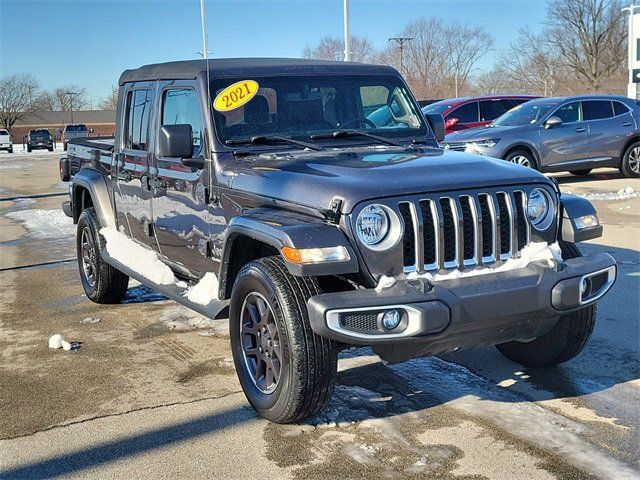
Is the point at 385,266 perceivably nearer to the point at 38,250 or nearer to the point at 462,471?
the point at 462,471

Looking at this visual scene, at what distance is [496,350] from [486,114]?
11963 millimetres

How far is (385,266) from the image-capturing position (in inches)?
141

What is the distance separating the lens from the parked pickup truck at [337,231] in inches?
137

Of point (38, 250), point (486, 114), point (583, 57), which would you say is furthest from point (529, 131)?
point (583, 57)

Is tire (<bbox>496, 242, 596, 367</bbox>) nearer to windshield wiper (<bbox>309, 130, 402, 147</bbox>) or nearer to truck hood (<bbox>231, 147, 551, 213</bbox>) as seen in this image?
truck hood (<bbox>231, 147, 551, 213</bbox>)

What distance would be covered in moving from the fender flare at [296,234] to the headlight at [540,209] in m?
1.08

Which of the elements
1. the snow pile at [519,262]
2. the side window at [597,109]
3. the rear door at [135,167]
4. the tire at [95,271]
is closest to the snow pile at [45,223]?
the tire at [95,271]

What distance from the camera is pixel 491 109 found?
16.3 meters

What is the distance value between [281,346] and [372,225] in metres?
0.73

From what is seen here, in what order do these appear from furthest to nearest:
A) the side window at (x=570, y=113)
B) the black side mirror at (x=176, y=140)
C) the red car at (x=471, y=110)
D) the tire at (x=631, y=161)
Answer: the red car at (x=471, y=110) → the tire at (x=631, y=161) → the side window at (x=570, y=113) → the black side mirror at (x=176, y=140)

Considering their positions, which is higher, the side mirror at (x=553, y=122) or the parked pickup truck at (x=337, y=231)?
the side mirror at (x=553, y=122)

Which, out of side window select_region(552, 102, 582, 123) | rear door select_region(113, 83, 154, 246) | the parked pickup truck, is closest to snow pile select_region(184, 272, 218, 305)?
the parked pickup truck

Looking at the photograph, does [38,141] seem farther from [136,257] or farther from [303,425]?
[303,425]

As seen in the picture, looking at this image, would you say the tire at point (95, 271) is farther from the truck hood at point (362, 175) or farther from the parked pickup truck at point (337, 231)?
the truck hood at point (362, 175)
